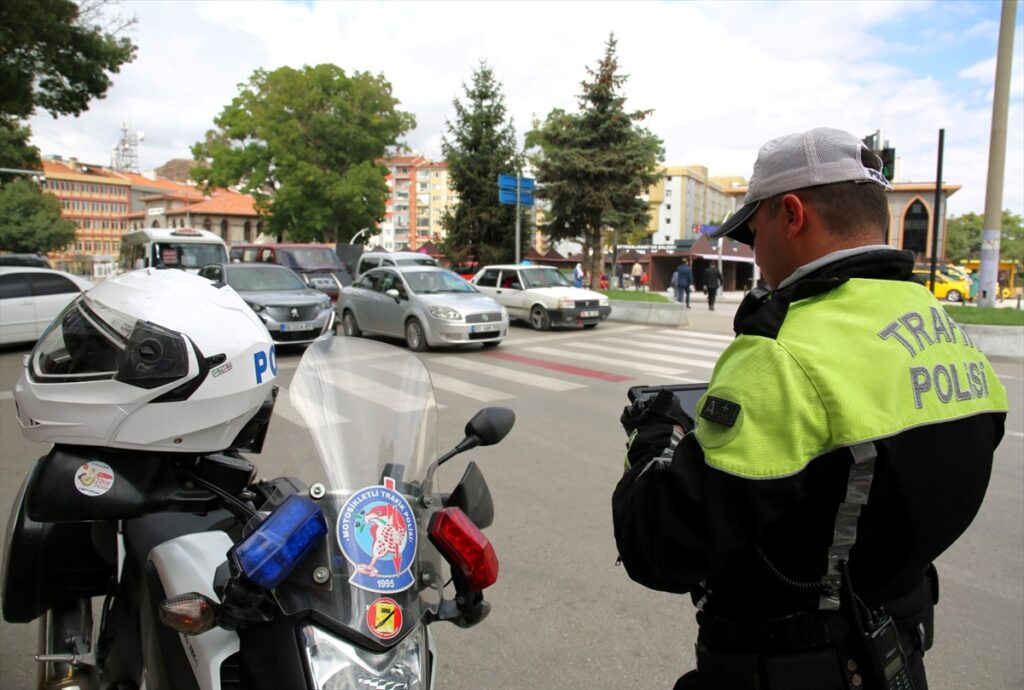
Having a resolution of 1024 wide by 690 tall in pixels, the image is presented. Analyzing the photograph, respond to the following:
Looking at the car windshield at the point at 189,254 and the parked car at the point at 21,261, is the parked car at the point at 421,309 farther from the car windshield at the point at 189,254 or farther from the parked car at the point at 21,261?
the parked car at the point at 21,261

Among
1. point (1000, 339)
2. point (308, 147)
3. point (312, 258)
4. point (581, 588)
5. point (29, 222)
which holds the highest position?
point (308, 147)

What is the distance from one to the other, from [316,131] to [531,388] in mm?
38236

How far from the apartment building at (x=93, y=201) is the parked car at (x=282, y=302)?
4351 inches

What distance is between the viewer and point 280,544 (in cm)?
149

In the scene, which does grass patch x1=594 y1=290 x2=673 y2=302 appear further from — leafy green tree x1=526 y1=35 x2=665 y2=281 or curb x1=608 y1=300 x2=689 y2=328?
leafy green tree x1=526 y1=35 x2=665 y2=281

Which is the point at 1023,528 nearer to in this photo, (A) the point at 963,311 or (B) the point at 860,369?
(B) the point at 860,369

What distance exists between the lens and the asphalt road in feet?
10.1

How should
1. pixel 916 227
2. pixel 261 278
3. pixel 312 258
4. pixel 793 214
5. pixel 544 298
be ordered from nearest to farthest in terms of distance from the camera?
pixel 793 214 < pixel 261 278 < pixel 544 298 < pixel 312 258 < pixel 916 227

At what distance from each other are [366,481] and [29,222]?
82.0 meters

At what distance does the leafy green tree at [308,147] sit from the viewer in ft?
140

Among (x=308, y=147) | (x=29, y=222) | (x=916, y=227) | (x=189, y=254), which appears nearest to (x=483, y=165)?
(x=189, y=254)

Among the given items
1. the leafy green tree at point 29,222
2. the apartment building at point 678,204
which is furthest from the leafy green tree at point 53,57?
the apartment building at point 678,204

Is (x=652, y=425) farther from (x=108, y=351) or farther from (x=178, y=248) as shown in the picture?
(x=178, y=248)

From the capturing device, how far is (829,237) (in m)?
1.46
